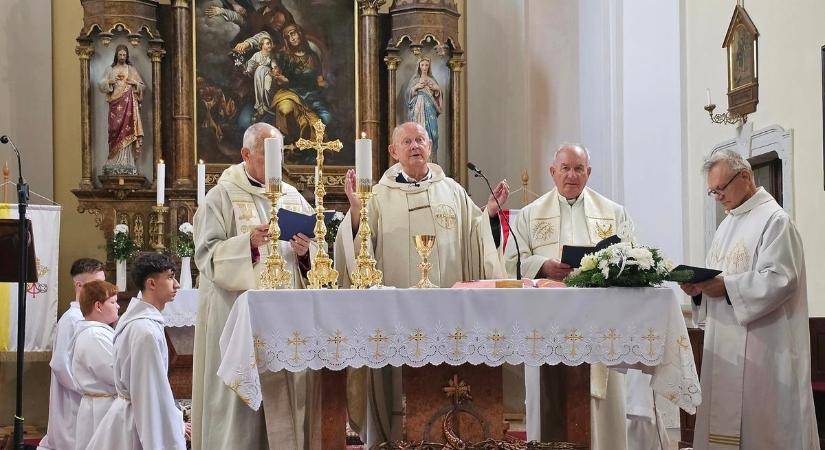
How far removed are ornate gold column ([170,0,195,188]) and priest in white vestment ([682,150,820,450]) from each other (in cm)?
638

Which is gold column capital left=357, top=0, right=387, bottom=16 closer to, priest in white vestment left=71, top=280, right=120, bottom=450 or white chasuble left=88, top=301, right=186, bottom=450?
priest in white vestment left=71, top=280, right=120, bottom=450

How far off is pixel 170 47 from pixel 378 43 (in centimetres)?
212

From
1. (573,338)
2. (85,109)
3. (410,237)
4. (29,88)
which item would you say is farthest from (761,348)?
(29,88)

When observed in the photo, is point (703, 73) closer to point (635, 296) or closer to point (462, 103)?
point (462, 103)

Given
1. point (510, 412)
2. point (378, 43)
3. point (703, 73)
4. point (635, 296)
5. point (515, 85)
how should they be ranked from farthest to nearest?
1. point (515, 85)
2. point (378, 43)
3. point (510, 412)
4. point (703, 73)
5. point (635, 296)

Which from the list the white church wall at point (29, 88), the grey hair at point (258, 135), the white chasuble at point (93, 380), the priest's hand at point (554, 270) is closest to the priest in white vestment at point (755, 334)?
the priest's hand at point (554, 270)

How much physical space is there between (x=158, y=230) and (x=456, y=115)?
10.5ft

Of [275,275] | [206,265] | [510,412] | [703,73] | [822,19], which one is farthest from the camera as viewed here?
[510,412]

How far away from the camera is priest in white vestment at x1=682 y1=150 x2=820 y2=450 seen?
227 inches

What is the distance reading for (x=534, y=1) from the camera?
40.2 ft

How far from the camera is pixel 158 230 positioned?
1073 centimetres

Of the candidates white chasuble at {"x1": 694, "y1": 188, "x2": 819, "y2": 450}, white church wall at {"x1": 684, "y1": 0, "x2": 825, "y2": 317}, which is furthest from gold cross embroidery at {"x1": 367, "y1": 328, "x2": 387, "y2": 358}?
white church wall at {"x1": 684, "y1": 0, "x2": 825, "y2": 317}

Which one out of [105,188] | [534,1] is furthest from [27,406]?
[534,1]

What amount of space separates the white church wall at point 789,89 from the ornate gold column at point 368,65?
326cm
